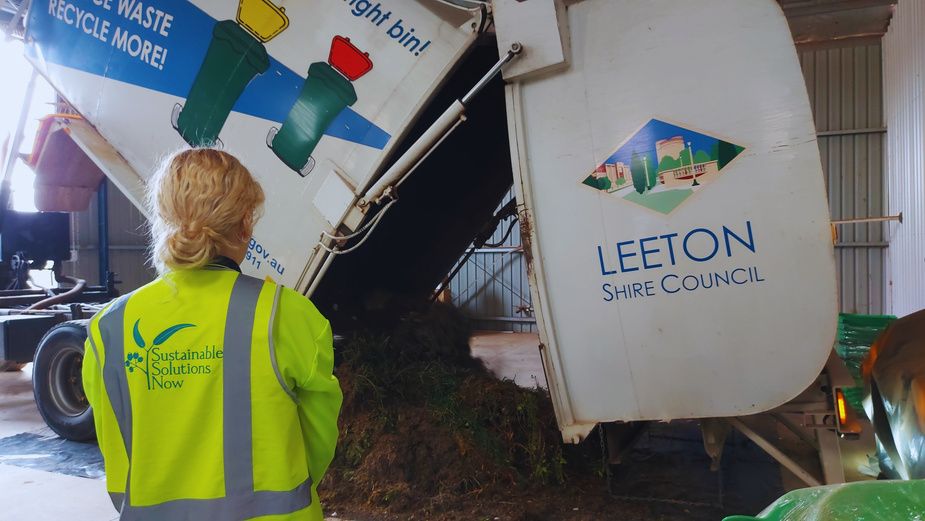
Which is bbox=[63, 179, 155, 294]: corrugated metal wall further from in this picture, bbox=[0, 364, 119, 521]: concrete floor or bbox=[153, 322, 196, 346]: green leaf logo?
bbox=[153, 322, 196, 346]: green leaf logo

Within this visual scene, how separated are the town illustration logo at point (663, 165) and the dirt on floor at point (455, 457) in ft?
5.13

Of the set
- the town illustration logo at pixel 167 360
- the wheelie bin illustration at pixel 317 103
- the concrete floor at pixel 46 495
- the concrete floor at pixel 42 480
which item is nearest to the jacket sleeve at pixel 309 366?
the town illustration logo at pixel 167 360

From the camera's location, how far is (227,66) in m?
3.38

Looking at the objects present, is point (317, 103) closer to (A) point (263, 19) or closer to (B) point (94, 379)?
(A) point (263, 19)

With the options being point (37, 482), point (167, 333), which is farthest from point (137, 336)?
point (37, 482)

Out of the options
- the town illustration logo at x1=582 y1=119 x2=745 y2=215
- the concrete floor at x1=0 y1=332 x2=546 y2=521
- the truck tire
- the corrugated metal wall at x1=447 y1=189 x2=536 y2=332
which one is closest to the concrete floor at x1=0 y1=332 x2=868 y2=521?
the concrete floor at x1=0 y1=332 x2=546 y2=521

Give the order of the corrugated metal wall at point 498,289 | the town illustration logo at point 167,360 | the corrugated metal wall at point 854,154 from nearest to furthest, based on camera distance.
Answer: the town illustration logo at point 167,360 → the corrugated metal wall at point 854,154 → the corrugated metal wall at point 498,289

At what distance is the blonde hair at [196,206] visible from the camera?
135cm

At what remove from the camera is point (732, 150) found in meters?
2.25

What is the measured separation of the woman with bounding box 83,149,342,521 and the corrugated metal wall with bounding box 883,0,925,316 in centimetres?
691

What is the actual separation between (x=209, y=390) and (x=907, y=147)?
8.19 metres

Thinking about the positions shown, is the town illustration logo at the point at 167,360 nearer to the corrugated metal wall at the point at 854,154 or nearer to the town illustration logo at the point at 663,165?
the town illustration logo at the point at 663,165

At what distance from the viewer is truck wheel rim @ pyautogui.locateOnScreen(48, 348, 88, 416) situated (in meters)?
4.79

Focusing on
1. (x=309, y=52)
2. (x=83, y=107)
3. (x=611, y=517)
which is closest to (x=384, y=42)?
(x=309, y=52)
